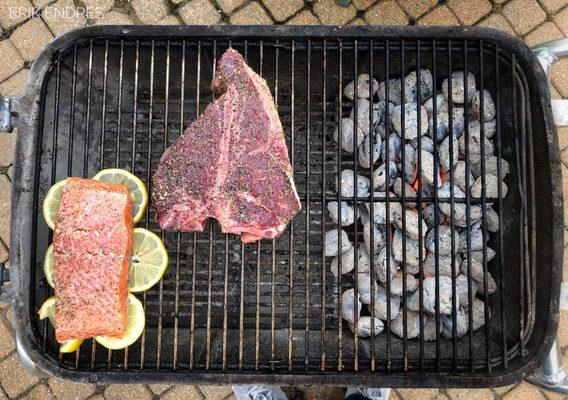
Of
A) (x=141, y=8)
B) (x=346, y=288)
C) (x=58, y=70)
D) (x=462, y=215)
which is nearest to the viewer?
(x=58, y=70)

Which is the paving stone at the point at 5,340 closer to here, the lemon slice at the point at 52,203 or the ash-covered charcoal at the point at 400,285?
the lemon slice at the point at 52,203

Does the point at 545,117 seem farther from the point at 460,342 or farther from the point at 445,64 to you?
the point at 460,342

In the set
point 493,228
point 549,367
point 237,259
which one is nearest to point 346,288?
point 237,259

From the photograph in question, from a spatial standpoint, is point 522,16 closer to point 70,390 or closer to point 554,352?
point 554,352

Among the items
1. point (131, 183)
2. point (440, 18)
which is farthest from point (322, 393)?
point (440, 18)

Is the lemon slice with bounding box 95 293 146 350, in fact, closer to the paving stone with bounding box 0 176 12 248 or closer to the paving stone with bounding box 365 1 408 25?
the paving stone with bounding box 0 176 12 248

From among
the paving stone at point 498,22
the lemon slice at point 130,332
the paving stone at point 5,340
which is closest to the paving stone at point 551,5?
the paving stone at point 498,22
